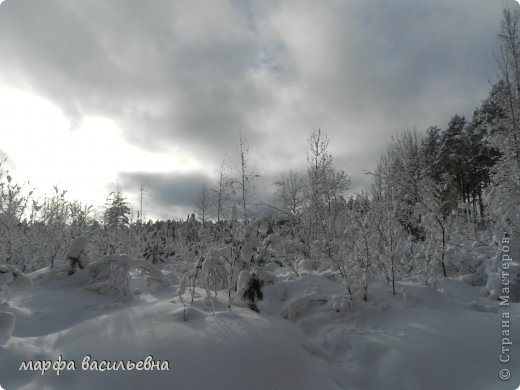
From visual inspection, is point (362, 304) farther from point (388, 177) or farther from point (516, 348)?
point (388, 177)

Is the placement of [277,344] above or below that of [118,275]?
below

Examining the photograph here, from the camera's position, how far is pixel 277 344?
125 inches

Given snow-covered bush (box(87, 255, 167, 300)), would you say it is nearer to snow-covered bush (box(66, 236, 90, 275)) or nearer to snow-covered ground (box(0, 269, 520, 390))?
snow-covered bush (box(66, 236, 90, 275))

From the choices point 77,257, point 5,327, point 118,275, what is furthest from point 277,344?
point 77,257

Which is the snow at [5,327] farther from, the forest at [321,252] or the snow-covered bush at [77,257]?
the snow-covered bush at [77,257]

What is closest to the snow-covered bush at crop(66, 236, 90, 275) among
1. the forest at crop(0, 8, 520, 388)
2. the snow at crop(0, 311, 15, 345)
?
the forest at crop(0, 8, 520, 388)

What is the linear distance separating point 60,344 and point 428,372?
4.20 meters

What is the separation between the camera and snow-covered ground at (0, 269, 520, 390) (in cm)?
262

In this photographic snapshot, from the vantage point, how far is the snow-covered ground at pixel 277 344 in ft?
8.59

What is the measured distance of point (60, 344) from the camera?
3.25 meters

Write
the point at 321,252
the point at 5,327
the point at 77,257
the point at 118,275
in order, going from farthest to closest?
the point at 321,252, the point at 77,257, the point at 118,275, the point at 5,327

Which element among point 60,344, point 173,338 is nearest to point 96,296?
point 60,344

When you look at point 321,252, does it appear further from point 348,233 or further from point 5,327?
point 5,327

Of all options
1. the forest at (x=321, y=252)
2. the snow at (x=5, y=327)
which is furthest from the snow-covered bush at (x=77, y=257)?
the snow at (x=5, y=327)
